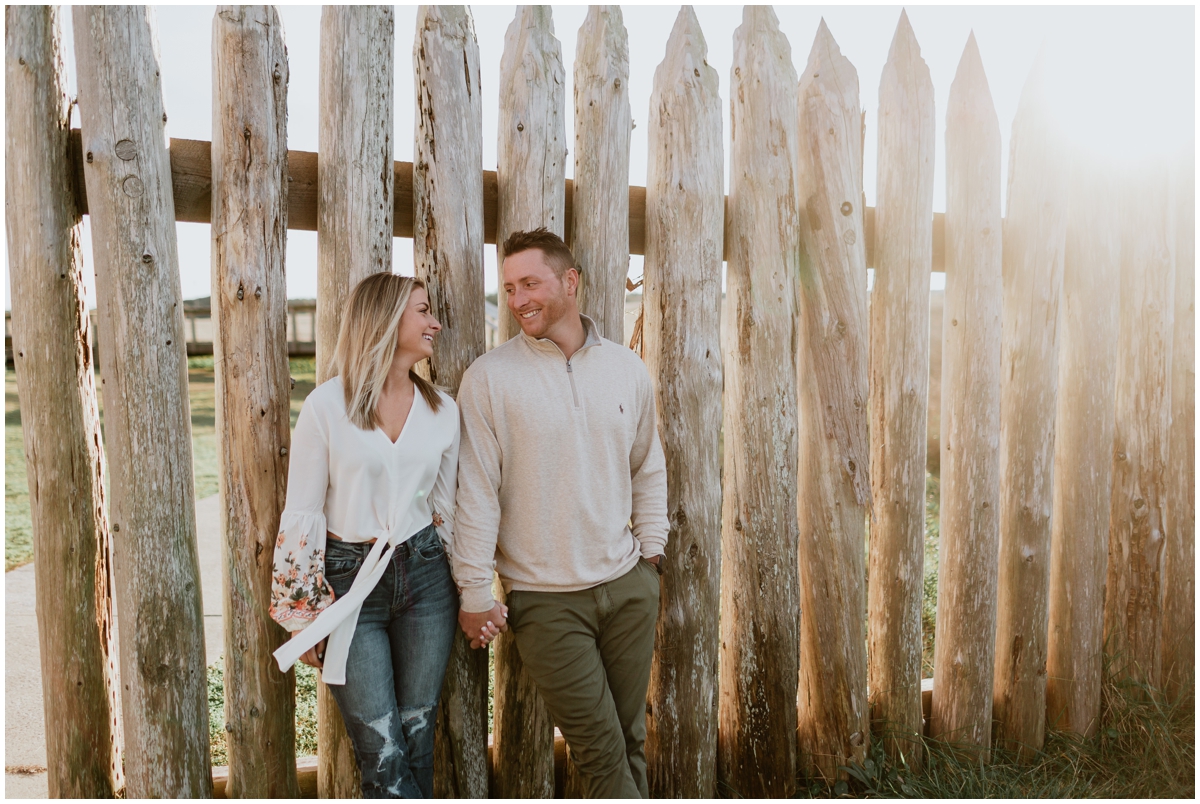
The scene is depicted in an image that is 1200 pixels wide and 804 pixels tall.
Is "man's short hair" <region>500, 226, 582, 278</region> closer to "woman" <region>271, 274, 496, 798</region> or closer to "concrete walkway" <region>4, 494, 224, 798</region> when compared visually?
"woman" <region>271, 274, 496, 798</region>

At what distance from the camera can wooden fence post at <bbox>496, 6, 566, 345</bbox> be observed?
2.74 metres

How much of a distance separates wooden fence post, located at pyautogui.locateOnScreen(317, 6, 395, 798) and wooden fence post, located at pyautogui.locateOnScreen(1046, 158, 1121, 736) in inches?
117

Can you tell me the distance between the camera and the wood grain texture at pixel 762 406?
296 cm

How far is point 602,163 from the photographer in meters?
2.84

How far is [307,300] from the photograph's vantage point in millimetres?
10117

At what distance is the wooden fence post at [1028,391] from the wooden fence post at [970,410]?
14 centimetres

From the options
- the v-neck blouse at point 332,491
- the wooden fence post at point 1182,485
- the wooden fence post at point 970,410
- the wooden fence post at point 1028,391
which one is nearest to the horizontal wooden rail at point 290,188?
the v-neck blouse at point 332,491

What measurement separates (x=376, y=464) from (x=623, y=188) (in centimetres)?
139

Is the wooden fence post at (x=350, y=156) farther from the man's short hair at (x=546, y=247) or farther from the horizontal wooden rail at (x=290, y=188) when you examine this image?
the man's short hair at (x=546, y=247)

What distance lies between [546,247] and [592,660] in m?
1.43

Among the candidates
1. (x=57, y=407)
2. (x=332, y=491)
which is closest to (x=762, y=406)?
(x=332, y=491)

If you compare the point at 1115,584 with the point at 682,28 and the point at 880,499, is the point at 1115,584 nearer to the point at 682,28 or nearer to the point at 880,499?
the point at 880,499

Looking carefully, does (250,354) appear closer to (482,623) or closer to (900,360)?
(482,623)

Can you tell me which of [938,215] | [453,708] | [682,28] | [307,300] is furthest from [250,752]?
[307,300]
